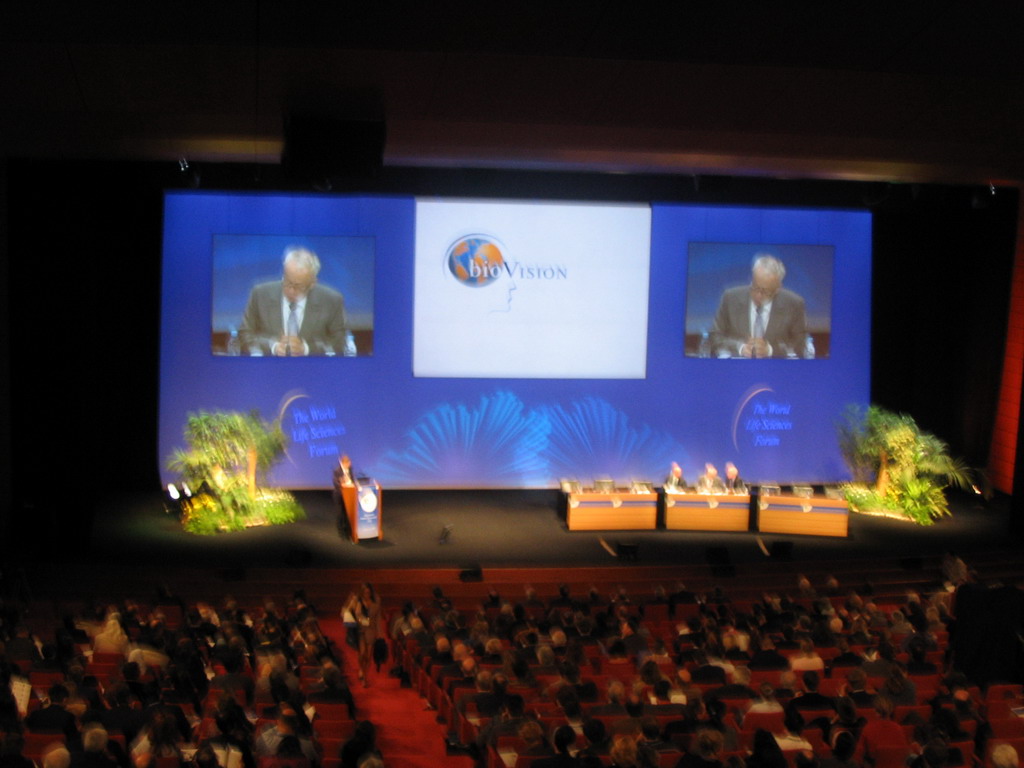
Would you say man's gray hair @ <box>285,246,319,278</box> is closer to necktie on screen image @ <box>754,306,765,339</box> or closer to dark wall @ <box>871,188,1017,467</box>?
necktie on screen image @ <box>754,306,765,339</box>

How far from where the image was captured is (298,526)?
44.9 ft

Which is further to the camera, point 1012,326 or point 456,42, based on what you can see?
point 1012,326

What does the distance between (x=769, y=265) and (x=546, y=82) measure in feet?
24.8

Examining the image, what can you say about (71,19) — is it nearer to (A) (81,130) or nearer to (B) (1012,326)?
(A) (81,130)

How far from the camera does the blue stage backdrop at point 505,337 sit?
14742 mm

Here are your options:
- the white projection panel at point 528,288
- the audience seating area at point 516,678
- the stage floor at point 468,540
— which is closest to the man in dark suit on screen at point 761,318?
the white projection panel at point 528,288

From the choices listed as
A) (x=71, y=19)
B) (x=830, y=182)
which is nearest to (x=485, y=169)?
(x=830, y=182)

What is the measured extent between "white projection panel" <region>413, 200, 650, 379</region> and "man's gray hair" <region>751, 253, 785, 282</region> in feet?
5.13

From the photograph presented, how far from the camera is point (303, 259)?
1470cm

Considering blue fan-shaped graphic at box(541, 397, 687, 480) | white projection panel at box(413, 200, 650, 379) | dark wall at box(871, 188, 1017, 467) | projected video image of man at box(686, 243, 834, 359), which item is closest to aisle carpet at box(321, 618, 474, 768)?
white projection panel at box(413, 200, 650, 379)

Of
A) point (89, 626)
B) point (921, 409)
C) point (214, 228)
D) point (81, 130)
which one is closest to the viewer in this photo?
point (89, 626)

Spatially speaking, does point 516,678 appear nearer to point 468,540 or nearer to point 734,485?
point 468,540

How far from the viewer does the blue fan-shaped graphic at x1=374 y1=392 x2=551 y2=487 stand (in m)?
15.3

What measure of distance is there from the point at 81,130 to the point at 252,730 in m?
7.39
